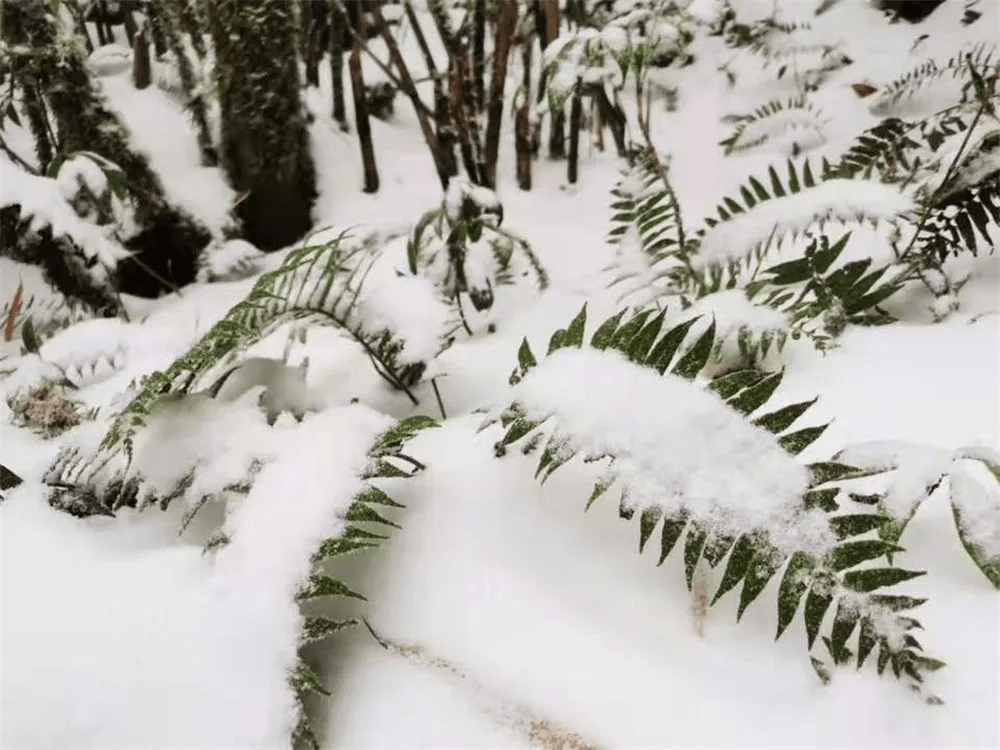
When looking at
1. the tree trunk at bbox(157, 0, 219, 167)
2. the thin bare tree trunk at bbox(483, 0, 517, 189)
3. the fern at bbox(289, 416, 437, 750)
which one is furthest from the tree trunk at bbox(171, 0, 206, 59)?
the fern at bbox(289, 416, 437, 750)

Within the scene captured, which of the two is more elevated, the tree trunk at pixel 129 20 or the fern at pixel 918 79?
the tree trunk at pixel 129 20

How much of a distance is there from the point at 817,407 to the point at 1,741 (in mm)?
993

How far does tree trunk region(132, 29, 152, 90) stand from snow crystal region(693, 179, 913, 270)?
216 centimetres

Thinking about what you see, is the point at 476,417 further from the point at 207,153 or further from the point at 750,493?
the point at 207,153

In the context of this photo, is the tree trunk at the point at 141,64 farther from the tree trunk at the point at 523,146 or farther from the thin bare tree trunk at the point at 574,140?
the thin bare tree trunk at the point at 574,140

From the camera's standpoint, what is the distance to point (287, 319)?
3.34 feet

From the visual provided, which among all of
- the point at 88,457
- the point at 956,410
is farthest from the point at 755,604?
the point at 88,457

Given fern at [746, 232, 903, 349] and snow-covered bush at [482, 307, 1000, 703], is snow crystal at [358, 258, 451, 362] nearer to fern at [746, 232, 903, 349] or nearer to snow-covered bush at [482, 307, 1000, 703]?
snow-covered bush at [482, 307, 1000, 703]

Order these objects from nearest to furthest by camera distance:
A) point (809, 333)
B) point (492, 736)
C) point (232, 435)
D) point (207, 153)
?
1. point (492, 736)
2. point (232, 435)
3. point (809, 333)
4. point (207, 153)

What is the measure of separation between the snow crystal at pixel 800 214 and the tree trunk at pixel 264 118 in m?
1.21

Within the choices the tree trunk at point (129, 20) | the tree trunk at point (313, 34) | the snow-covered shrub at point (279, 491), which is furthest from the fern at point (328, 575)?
the tree trunk at point (129, 20)

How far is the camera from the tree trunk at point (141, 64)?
8.14 feet

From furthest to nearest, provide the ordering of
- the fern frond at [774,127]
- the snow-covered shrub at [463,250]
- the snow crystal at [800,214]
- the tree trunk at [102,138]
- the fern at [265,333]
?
the fern frond at [774,127] → the tree trunk at [102,138] → the snow-covered shrub at [463,250] → the snow crystal at [800,214] → the fern at [265,333]

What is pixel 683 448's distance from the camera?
674mm
